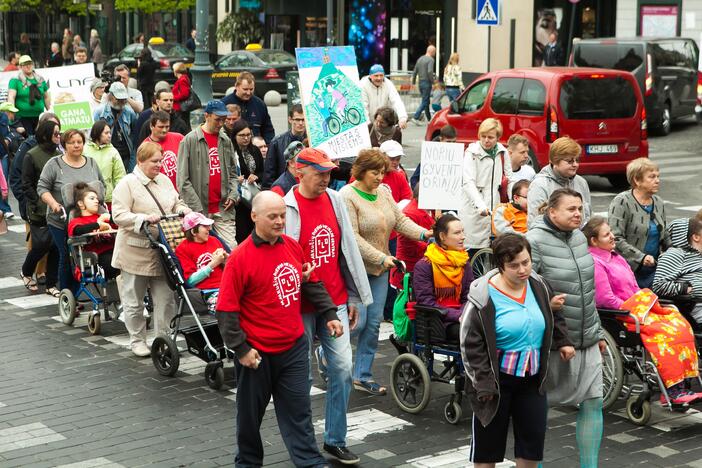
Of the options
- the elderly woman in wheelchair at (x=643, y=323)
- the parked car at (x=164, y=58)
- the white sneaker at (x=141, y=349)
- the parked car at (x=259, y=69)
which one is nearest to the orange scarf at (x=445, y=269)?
the elderly woman in wheelchair at (x=643, y=323)

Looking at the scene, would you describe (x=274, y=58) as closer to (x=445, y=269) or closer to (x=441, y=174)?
(x=441, y=174)

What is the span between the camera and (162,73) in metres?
36.7

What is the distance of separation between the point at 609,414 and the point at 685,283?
1117 millimetres

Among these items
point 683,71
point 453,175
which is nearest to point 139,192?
point 453,175

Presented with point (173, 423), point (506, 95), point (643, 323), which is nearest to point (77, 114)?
point (506, 95)

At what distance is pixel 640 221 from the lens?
9570 mm

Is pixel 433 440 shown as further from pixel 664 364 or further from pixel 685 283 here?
pixel 685 283

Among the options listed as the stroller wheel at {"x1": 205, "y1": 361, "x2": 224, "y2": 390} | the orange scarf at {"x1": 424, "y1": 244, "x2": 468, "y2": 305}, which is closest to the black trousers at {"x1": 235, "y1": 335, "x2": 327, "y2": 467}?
the orange scarf at {"x1": 424, "y1": 244, "x2": 468, "y2": 305}

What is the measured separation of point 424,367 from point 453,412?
1.19ft

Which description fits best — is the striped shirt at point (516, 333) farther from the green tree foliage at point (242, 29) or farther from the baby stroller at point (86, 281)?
the green tree foliage at point (242, 29)

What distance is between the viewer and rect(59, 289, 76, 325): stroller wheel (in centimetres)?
1118

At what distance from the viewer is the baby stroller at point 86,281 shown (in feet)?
35.7

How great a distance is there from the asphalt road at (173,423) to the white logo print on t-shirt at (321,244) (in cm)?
124

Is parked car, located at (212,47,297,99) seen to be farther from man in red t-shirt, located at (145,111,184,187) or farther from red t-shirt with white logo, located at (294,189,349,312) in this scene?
red t-shirt with white logo, located at (294,189,349,312)
